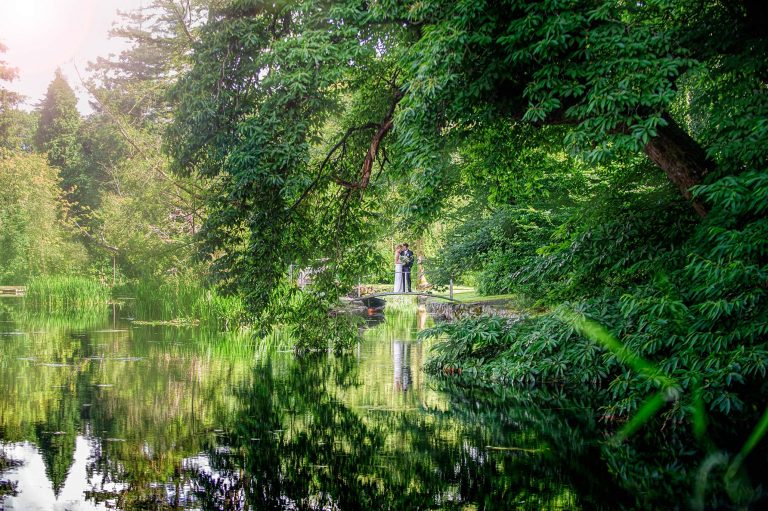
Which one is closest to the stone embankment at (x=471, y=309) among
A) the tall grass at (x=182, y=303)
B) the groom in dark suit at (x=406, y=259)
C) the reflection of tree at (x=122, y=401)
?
the groom in dark suit at (x=406, y=259)

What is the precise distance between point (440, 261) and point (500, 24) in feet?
42.1

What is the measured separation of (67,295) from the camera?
85.6 feet

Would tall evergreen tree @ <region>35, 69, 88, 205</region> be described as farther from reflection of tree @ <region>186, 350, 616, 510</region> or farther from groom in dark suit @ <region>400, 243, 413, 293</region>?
reflection of tree @ <region>186, 350, 616, 510</region>

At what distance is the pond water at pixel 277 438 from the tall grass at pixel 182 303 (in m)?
5.92

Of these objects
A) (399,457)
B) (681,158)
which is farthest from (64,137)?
(399,457)

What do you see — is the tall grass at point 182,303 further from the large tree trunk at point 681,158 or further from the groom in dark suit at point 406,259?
the large tree trunk at point 681,158

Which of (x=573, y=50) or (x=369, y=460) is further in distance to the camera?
(x=573, y=50)

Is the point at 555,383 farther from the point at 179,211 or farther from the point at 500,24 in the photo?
the point at 179,211

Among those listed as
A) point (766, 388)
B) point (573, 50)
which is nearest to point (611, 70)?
point (573, 50)

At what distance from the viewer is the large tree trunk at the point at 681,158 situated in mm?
8547

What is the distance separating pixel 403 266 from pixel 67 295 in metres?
11.2

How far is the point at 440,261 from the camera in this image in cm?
2066

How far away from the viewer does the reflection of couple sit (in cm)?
2228

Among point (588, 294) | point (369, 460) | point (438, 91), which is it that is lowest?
point (369, 460)
